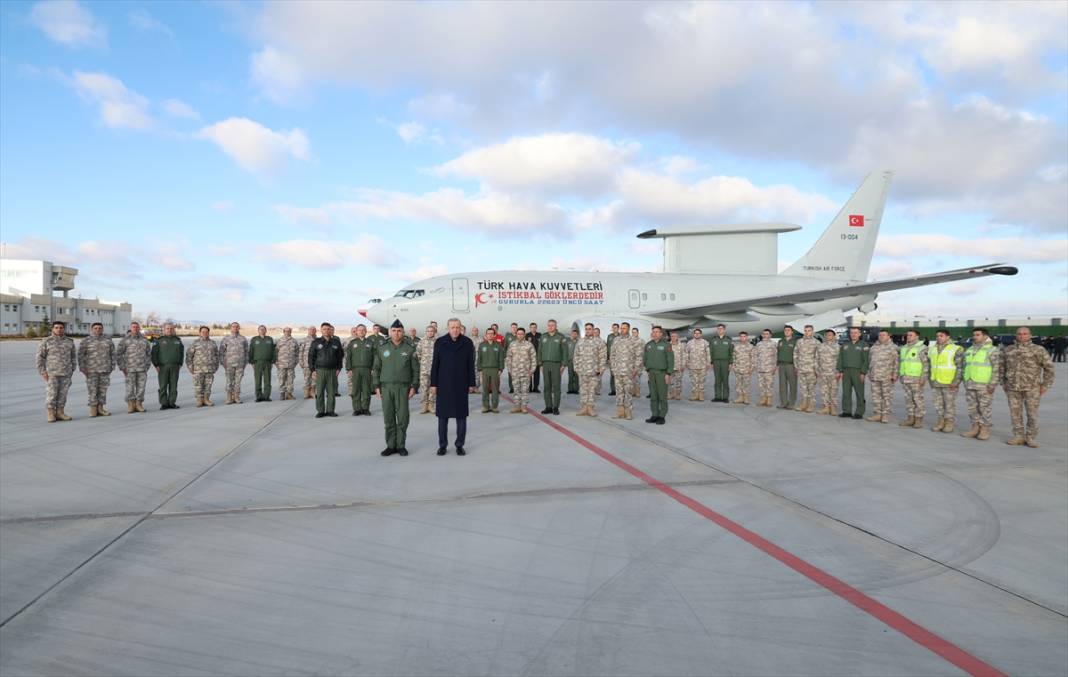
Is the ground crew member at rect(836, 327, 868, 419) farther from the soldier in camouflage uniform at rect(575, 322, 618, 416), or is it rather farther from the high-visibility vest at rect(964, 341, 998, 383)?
the soldier in camouflage uniform at rect(575, 322, 618, 416)

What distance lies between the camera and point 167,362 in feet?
39.0

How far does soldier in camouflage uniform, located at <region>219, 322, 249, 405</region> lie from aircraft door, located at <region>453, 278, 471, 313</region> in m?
7.14

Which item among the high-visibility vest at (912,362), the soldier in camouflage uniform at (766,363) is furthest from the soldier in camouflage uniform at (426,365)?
the high-visibility vest at (912,362)

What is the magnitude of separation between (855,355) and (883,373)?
25.3 inches

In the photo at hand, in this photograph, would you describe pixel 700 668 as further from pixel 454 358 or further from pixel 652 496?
pixel 454 358

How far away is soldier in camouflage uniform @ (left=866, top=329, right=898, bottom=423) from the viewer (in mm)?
10656

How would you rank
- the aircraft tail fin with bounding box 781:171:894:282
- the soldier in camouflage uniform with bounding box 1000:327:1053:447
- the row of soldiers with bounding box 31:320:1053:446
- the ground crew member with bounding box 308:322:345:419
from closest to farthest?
the soldier in camouflage uniform with bounding box 1000:327:1053:447 < the row of soldiers with bounding box 31:320:1053:446 < the ground crew member with bounding box 308:322:345:419 < the aircraft tail fin with bounding box 781:171:894:282

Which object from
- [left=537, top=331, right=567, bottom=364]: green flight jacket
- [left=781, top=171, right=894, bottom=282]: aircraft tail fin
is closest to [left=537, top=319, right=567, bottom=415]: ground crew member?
[left=537, top=331, right=567, bottom=364]: green flight jacket

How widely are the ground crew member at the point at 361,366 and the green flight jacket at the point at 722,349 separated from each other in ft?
27.2

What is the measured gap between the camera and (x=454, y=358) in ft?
25.7

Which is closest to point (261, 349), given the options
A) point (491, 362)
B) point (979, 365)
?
point (491, 362)

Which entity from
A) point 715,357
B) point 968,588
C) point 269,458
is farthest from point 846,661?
point 715,357

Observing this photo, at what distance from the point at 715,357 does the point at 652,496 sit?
9.07 meters

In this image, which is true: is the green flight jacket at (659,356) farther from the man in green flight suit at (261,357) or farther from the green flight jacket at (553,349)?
the man in green flight suit at (261,357)
